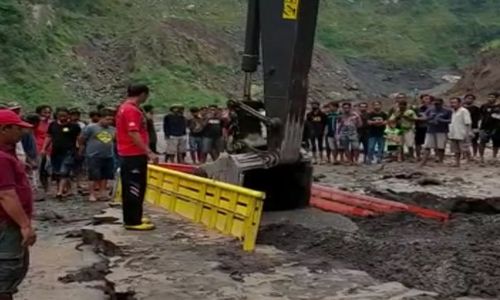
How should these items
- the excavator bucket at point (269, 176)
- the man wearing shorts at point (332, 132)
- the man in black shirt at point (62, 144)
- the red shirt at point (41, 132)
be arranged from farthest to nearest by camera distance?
the man wearing shorts at point (332, 132) → the red shirt at point (41, 132) → the man in black shirt at point (62, 144) → the excavator bucket at point (269, 176)

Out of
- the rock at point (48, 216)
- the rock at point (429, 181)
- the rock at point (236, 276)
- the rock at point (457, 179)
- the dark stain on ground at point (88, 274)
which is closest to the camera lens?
the rock at point (236, 276)

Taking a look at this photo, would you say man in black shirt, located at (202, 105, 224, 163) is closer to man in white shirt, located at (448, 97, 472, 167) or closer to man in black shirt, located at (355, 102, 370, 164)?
man in black shirt, located at (355, 102, 370, 164)

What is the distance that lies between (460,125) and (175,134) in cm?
603

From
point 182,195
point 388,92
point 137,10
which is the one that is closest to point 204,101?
point 137,10

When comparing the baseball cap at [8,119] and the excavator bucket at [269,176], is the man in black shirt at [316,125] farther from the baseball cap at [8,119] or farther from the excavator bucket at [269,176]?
the baseball cap at [8,119]

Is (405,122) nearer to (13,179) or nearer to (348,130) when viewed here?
(348,130)

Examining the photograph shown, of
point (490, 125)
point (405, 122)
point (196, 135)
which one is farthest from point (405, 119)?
point (196, 135)

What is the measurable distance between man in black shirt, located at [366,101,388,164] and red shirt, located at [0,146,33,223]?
13.9 m

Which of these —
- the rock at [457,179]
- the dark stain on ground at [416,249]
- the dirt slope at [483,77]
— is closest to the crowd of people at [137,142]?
the dark stain on ground at [416,249]

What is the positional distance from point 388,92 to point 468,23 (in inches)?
865

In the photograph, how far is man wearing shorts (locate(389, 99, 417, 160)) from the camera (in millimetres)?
18688

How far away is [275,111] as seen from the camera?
9992 mm

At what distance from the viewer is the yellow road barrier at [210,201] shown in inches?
334

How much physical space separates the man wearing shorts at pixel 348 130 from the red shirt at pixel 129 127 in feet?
32.2
